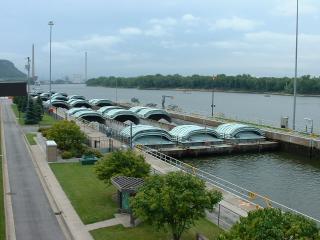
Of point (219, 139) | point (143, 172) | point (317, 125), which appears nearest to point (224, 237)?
point (143, 172)

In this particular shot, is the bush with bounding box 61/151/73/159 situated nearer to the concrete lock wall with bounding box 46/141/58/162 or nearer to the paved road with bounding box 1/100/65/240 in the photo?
the concrete lock wall with bounding box 46/141/58/162

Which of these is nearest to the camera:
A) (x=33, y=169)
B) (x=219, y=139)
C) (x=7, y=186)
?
(x=7, y=186)

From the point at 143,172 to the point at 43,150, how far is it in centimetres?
2204

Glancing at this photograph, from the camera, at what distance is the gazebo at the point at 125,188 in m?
24.1

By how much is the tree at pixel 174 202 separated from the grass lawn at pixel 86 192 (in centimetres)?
559

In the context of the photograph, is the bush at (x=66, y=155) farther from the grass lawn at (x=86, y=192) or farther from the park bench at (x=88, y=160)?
the grass lawn at (x=86, y=192)

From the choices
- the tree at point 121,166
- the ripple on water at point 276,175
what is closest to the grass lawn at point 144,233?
the tree at point 121,166

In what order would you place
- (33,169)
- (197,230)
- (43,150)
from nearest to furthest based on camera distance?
1. (197,230)
2. (33,169)
3. (43,150)

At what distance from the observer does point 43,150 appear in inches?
1869

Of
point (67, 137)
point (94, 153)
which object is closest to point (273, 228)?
point (94, 153)

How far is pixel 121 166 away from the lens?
91.4ft

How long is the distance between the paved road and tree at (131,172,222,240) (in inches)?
197

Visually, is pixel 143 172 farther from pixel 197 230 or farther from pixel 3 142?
pixel 3 142

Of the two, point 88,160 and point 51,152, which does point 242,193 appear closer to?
point 88,160
